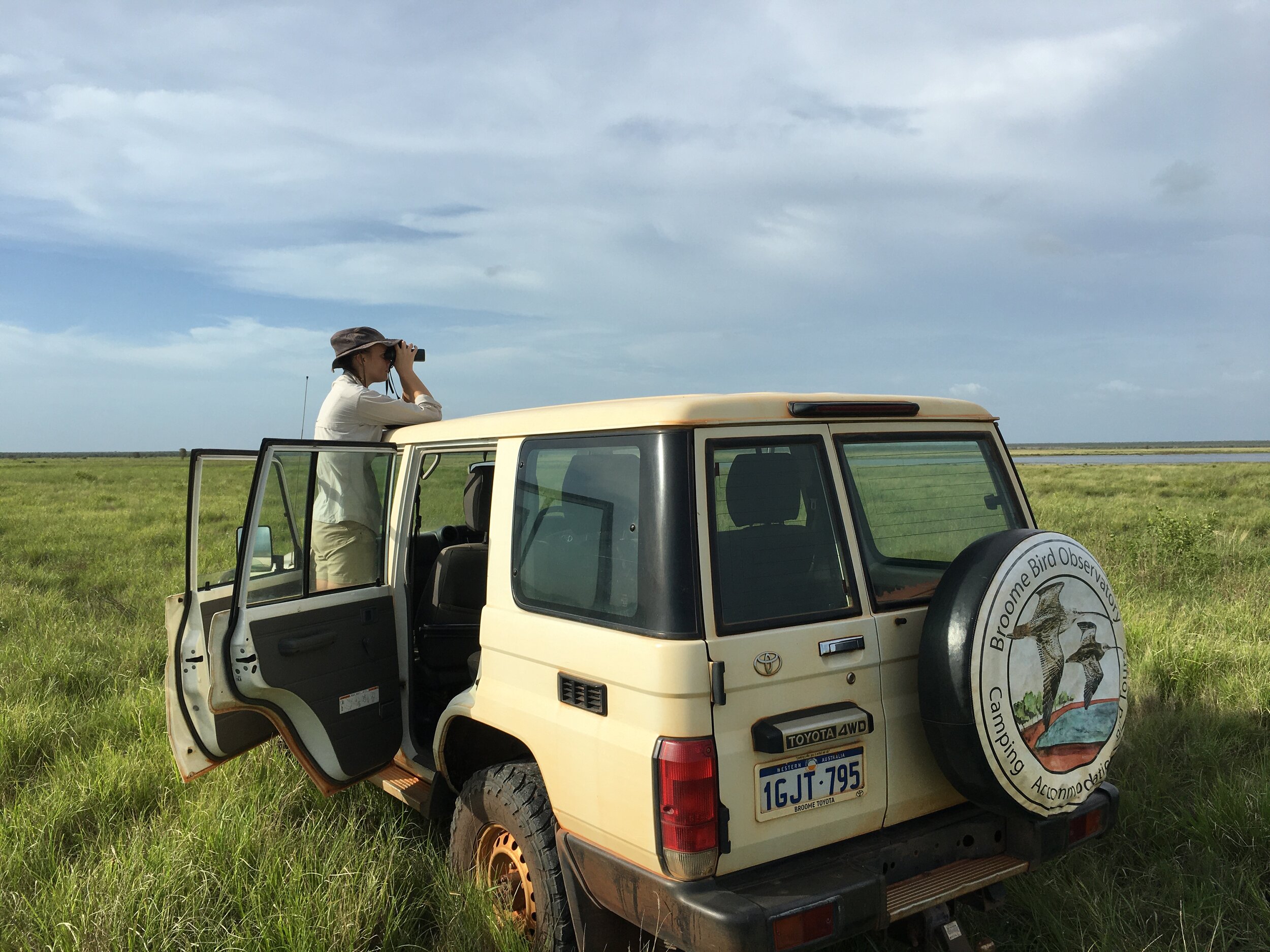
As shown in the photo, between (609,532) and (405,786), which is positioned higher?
(609,532)

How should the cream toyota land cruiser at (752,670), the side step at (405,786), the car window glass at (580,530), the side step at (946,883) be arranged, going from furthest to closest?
the side step at (405,786)
the car window glass at (580,530)
the side step at (946,883)
the cream toyota land cruiser at (752,670)

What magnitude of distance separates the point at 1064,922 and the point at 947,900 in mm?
961

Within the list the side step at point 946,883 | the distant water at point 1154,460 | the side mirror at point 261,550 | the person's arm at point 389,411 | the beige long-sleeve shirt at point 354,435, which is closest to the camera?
the side step at point 946,883

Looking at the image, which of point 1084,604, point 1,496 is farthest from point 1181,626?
point 1,496

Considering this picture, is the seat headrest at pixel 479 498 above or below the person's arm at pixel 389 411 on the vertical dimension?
below

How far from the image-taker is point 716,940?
2.27 m

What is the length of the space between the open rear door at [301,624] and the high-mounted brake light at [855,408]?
1893 millimetres

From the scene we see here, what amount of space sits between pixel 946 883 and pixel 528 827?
50.7 inches

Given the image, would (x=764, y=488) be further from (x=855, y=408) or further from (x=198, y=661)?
(x=198, y=661)

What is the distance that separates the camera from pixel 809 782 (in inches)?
99.3

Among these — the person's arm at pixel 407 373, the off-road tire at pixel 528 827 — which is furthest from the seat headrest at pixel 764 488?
the person's arm at pixel 407 373

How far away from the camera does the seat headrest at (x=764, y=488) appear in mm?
2705

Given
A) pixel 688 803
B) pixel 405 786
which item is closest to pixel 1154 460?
pixel 405 786

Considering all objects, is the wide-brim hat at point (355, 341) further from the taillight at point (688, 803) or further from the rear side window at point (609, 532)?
the taillight at point (688, 803)
